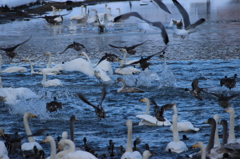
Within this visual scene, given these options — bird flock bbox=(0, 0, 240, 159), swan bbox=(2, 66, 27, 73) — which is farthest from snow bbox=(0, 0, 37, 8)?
bird flock bbox=(0, 0, 240, 159)

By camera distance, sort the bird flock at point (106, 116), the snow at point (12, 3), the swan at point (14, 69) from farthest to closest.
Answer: the snow at point (12, 3) → the swan at point (14, 69) → the bird flock at point (106, 116)

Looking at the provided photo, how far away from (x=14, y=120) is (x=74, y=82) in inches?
135

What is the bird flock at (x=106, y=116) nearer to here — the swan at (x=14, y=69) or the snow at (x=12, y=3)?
the swan at (x=14, y=69)

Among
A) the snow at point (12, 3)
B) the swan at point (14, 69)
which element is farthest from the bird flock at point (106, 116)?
the snow at point (12, 3)

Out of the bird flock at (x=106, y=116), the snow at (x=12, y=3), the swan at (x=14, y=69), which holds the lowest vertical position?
the bird flock at (x=106, y=116)

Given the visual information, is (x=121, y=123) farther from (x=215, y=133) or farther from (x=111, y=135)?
(x=215, y=133)

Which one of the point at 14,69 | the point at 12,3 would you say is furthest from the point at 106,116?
the point at 12,3

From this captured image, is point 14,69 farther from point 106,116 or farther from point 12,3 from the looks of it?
point 12,3

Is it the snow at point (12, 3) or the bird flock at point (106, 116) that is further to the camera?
the snow at point (12, 3)

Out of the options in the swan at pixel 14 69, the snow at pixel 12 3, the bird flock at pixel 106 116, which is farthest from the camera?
the snow at pixel 12 3

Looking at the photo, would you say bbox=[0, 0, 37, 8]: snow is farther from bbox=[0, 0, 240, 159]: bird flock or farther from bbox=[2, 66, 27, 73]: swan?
bbox=[0, 0, 240, 159]: bird flock

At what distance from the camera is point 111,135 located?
8.02m

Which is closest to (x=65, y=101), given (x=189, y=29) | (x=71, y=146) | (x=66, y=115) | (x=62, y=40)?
(x=66, y=115)

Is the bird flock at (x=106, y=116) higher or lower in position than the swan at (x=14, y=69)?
lower
